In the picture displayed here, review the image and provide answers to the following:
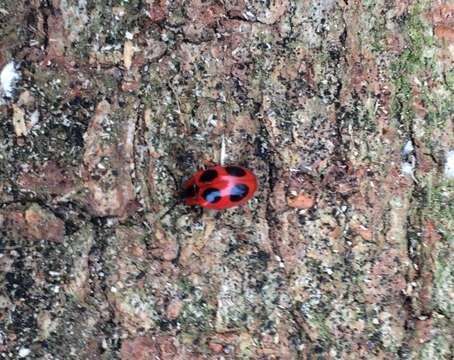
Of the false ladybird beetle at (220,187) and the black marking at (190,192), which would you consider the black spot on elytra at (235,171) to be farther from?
the black marking at (190,192)

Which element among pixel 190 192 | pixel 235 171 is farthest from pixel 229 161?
pixel 190 192

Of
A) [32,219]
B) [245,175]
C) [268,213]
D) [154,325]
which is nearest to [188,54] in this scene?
[245,175]

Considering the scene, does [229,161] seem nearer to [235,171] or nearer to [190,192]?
[235,171]

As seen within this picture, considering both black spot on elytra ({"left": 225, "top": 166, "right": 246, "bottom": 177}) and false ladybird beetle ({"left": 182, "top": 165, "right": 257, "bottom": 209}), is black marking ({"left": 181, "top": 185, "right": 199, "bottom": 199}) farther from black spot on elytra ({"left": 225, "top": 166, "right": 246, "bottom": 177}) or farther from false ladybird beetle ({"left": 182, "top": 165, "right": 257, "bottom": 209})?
black spot on elytra ({"left": 225, "top": 166, "right": 246, "bottom": 177})

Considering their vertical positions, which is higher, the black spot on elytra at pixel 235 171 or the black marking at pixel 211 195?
the black spot on elytra at pixel 235 171

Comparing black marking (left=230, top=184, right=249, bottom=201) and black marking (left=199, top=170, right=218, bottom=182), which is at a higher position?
black marking (left=199, top=170, right=218, bottom=182)

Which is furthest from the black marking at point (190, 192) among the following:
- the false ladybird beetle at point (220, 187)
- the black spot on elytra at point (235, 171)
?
the black spot on elytra at point (235, 171)

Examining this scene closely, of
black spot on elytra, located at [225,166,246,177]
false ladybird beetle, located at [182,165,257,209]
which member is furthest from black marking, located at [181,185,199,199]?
black spot on elytra, located at [225,166,246,177]
